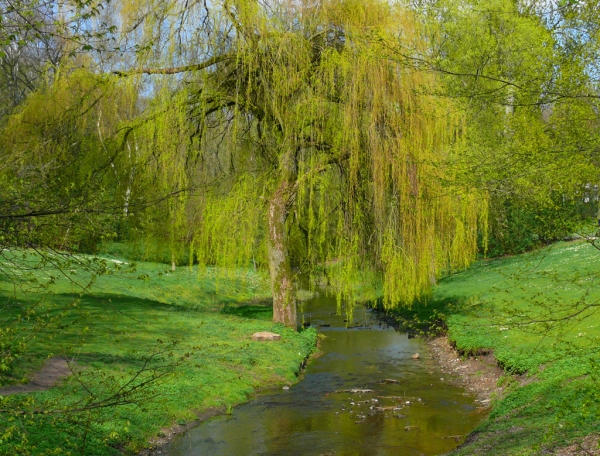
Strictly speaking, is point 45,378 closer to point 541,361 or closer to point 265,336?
point 265,336

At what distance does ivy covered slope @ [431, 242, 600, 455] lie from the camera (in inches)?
270

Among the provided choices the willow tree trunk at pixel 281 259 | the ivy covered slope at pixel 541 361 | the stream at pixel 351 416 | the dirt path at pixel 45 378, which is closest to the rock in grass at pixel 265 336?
the stream at pixel 351 416

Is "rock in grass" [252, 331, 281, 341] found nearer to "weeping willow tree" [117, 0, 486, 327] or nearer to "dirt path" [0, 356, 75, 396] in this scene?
"weeping willow tree" [117, 0, 486, 327]

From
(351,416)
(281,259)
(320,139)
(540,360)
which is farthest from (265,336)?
(540,360)

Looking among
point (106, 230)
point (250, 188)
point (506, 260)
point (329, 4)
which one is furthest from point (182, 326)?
point (506, 260)

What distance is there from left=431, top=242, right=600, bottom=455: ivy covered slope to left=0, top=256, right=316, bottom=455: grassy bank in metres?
3.90

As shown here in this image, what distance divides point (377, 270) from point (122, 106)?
8.57 m

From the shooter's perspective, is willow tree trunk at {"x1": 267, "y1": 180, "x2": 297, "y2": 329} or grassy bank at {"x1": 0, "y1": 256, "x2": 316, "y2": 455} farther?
willow tree trunk at {"x1": 267, "y1": 180, "x2": 297, "y2": 329}

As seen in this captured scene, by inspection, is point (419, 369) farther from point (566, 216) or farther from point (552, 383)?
point (566, 216)

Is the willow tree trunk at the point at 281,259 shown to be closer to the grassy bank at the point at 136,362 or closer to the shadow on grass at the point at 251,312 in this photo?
the grassy bank at the point at 136,362

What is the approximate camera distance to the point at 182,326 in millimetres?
18781

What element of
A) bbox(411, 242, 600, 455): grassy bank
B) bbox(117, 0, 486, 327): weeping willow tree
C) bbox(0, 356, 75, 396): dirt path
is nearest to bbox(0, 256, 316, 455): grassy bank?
bbox(0, 356, 75, 396): dirt path

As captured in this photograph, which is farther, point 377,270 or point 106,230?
point 377,270

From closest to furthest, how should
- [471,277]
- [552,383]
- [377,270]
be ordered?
[552,383]
[377,270]
[471,277]
